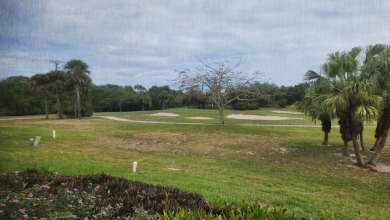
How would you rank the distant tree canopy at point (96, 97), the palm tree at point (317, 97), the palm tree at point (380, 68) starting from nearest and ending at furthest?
the distant tree canopy at point (96, 97) < the palm tree at point (380, 68) < the palm tree at point (317, 97)

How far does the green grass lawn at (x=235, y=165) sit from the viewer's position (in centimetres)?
629

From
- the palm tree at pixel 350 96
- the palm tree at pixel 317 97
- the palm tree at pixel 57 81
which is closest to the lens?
the palm tree at pixel 57 81

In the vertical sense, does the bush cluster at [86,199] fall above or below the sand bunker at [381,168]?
above

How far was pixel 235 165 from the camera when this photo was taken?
1163 centimetres

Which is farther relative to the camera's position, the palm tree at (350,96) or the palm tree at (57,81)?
the palm tree at (350,96)

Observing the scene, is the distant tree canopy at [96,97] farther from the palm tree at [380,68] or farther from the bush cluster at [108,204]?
the palm tree at [380,68]

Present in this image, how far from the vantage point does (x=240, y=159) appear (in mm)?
13008

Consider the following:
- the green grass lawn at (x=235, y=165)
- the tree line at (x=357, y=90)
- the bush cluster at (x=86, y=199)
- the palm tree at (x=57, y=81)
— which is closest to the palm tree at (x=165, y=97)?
the green grass lawn at (x=235, y=165)

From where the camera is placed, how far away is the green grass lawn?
6.29m

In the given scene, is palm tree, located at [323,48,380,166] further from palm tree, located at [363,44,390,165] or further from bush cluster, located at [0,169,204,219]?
bush cluster, located at [0,169,204,219]

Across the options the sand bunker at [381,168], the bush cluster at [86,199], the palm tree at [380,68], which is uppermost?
the palm tree at [380,68]

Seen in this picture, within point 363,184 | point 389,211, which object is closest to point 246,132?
point 363,184

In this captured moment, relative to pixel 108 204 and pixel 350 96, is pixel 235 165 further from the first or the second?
pixel 108 204

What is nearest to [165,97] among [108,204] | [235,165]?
[235,165]
